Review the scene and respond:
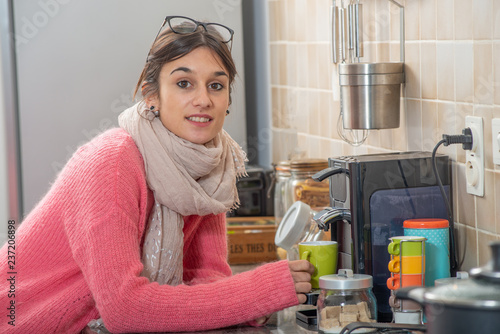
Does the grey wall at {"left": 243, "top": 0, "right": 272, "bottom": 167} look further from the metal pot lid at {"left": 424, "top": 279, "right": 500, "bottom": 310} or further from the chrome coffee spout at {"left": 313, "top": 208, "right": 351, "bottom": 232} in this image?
the metal pot lid at {"left": 424, "top": 279, "right": 500, "bottom": 310}

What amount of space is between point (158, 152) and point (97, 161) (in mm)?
136

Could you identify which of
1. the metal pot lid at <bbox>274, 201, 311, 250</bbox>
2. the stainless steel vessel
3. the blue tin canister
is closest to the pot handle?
the blue tin canister

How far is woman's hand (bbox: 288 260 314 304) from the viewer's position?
1234 millimetres

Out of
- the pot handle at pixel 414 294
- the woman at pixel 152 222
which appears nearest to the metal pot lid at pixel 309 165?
the woman at pixel 152 222

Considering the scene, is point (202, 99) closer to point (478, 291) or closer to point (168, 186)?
point (168, 186)

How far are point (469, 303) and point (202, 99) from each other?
2.53ft

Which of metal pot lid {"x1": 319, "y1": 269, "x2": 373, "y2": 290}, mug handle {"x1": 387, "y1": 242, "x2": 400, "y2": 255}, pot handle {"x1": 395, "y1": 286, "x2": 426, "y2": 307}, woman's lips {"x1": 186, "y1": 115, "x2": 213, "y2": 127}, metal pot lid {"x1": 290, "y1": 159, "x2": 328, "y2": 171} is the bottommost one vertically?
metal pot lid {"x1": 319, "y1": 269, "x2": 373, "y2": 290}

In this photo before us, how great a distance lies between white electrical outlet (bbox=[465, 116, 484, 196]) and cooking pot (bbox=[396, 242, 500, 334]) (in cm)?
62

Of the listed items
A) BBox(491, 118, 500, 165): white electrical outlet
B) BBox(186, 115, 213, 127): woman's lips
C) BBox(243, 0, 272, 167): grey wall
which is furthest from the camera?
BBox(243, 0, 272, 167): grey wall

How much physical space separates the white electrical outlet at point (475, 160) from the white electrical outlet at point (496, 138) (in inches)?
→ 1.6

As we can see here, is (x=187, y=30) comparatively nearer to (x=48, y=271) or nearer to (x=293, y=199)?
(x=48, y=271)

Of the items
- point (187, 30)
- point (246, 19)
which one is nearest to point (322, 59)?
point (246, 19)

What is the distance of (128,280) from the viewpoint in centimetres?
120

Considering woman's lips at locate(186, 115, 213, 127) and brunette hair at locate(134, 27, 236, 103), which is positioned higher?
brunette hair at locate(134, 27, 236, 103)
